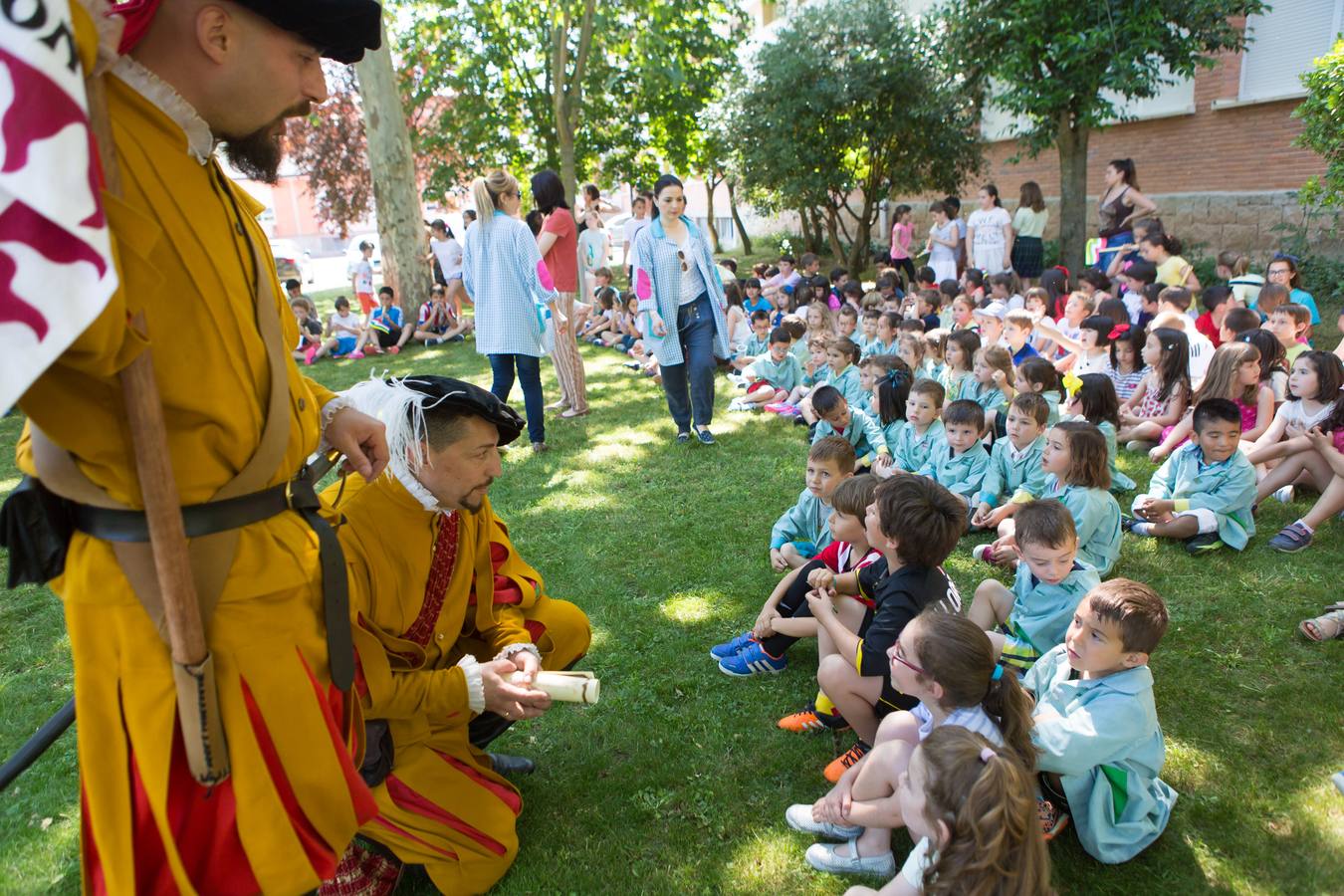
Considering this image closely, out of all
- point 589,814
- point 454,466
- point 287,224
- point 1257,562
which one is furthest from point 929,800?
point 287,224

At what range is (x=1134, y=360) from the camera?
6375 mm

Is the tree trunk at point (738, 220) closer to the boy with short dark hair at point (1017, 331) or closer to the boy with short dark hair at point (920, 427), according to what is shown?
the boy with short dark hair at point (1017, 331)

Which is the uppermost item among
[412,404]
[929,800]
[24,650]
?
[412,404]

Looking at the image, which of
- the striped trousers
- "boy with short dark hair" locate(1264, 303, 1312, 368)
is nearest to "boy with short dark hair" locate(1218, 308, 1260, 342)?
"boy with short dark hair" locate(1264, 303, 1312, 368)

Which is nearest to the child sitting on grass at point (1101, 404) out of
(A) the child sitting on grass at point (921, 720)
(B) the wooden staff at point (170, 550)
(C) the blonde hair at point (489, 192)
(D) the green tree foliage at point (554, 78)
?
(A) the child sitting on grass at point (921, 720)

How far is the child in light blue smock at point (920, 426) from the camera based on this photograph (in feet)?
17.6

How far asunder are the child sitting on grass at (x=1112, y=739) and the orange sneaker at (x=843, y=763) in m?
0.57

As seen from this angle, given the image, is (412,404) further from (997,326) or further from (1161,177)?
(1161,177)

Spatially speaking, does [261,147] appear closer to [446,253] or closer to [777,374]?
[777,374]

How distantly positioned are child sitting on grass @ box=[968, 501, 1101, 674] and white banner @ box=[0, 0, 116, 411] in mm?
2876

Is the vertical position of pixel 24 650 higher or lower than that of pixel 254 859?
lower

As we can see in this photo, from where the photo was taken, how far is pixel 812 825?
106 inches

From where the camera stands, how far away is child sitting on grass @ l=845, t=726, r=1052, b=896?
75.6 inches

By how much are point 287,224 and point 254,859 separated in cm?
5413
